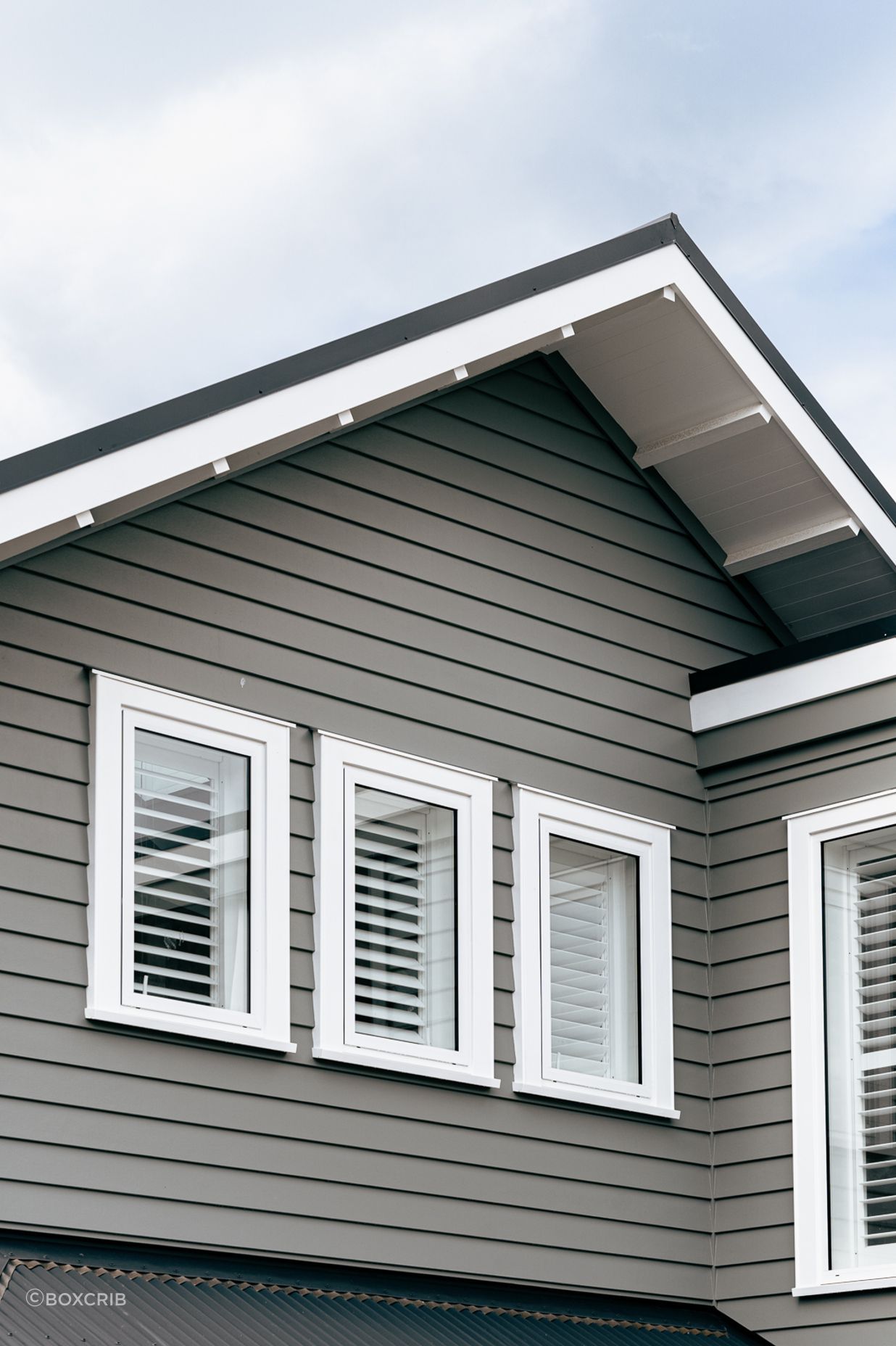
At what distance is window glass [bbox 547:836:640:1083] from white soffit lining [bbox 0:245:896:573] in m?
2.15

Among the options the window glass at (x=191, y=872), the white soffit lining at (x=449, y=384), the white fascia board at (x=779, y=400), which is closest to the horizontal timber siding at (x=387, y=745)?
the window glass at (x=191, y=872)

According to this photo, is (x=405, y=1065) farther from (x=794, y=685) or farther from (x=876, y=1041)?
(x=794, y=685)

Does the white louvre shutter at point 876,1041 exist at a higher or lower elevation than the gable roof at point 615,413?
lower

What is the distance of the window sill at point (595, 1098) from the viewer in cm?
833

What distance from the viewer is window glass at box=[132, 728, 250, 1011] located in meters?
7.41

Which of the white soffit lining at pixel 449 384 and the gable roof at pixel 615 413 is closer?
the white soffit lining at pixel 449 384

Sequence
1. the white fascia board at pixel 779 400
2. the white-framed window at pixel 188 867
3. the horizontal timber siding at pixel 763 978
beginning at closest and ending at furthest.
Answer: the white-framed window at pixel 188 867
the horizontal timber siding at pixel 763 978
the white fascia board at pixel 779 400

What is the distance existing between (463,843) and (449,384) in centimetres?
204

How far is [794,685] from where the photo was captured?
8.89 metres

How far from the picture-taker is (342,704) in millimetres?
8164

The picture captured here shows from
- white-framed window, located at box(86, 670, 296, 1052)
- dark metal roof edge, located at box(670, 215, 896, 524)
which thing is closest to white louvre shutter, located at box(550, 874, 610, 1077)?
white-framed window, located at box(86, 670, 296, 1052)

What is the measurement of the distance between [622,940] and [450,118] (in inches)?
1604

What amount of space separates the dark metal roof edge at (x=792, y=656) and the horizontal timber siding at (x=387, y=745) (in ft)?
0.53

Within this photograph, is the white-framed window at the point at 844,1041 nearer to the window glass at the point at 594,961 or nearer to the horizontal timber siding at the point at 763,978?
the horizontal timber siding at the point at 763,978
